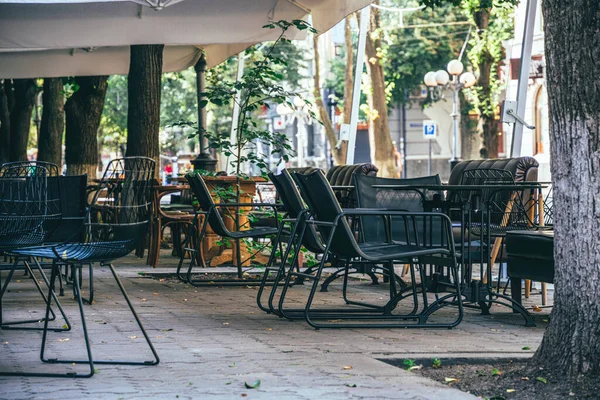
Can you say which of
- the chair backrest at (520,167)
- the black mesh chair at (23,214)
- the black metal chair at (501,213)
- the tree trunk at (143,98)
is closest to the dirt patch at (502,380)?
the black mesh chair at (23,214)

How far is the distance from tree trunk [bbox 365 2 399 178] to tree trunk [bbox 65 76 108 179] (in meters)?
10.4

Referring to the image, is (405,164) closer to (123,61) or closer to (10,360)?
(123,61)

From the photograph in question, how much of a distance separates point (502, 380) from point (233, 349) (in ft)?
5.35

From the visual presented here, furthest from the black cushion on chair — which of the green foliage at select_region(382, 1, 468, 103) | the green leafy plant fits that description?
the green foliage at select_region(382, 1, 468, 103)

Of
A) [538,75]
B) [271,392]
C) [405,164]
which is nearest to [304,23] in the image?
[271,392]

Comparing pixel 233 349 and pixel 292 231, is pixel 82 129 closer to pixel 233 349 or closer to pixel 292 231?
pixel 292 231

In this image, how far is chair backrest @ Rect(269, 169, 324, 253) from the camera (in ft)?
25.6

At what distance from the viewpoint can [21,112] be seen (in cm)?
2517

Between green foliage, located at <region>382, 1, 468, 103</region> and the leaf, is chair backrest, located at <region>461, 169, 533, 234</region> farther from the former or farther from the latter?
green foliage, located at <region>382, 1, 468, 103</region>

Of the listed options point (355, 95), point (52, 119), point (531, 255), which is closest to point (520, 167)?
point (531, 255)

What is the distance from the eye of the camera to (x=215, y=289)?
987 centimetres

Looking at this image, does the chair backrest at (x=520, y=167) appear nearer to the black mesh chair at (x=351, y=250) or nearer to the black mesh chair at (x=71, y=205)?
the black mesh chair at (x=351, y=250)

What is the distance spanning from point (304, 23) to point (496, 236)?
11.7 ft

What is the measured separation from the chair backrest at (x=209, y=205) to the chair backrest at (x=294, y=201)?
1.27 meters
